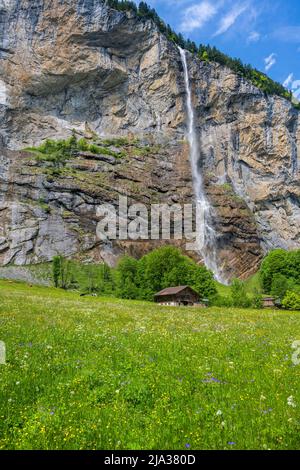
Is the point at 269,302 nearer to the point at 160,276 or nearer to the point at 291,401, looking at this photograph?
the point at 160,276

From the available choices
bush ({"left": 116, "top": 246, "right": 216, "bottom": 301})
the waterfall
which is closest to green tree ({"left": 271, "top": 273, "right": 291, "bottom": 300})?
bush ({"left": 116, "top": 246, "right": 216, "bottom": 301})

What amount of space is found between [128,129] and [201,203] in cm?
4864

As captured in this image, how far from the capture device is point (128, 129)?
173750 millimetres

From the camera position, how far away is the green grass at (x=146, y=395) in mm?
6332

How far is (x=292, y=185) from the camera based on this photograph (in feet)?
585

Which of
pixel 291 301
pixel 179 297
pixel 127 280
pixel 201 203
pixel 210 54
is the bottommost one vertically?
pixel 291 301

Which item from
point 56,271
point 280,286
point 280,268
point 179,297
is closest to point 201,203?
point 280,268

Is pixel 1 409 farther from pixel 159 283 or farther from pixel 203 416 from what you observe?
pixel 159 283

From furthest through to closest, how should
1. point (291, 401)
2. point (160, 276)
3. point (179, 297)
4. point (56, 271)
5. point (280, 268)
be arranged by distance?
point (280, 268), point (56, 271), point (160, 276), point (179, 297), point (291, 401)

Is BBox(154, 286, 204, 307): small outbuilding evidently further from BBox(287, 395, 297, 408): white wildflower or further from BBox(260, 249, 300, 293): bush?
BBox(287, 395, 297, 408): white wildflower

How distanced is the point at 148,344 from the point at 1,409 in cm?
718

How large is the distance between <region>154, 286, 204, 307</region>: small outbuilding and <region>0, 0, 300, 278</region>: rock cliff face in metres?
51.9

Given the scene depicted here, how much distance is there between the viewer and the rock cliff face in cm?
14750

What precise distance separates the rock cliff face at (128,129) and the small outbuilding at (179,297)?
51919 mm
